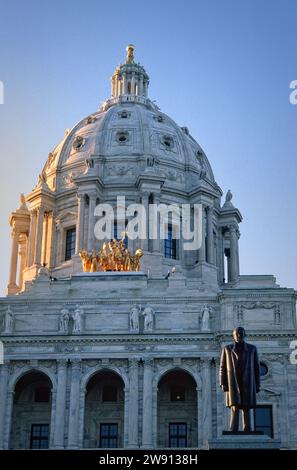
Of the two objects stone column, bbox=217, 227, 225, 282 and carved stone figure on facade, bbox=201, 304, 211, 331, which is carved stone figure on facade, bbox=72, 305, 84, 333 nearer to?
carved stone figure on facade, bbox=201, 304, 211, 331

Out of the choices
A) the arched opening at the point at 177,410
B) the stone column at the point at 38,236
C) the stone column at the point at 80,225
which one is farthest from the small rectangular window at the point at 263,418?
the stone column at the point at 38,236

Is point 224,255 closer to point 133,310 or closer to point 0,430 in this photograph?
point 133,310

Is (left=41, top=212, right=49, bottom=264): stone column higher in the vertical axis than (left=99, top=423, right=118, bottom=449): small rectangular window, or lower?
higher

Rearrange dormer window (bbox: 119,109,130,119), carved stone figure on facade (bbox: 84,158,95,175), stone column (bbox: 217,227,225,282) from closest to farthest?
carved stone figure on facade (bbox: 84,158,95,175), stone column (bbox: 217,227,225,282), dormer window (bbox: 119,109,130,119)

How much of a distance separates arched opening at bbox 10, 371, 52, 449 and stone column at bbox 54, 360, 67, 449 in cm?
173

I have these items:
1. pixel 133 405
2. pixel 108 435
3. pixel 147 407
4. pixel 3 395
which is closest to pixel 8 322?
pixel 3 395

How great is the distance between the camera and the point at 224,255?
8544 centimetres

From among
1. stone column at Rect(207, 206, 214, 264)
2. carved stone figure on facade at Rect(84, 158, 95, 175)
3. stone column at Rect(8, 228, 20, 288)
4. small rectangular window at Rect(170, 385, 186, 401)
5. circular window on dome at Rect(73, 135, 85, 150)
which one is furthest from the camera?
circular window on dome at Rect(73, 135, 85, 150)

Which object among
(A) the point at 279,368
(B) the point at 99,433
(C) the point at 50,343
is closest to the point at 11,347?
(C) the point at 50,343

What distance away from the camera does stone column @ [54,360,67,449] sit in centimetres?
5500

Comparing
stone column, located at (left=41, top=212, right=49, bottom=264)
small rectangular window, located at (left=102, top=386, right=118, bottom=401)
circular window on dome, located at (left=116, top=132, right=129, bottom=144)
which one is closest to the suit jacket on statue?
small rectangular window, located at (left=102, top=386, right=118, bottom=401)

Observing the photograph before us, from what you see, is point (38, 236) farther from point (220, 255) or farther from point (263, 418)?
point (263, 418)

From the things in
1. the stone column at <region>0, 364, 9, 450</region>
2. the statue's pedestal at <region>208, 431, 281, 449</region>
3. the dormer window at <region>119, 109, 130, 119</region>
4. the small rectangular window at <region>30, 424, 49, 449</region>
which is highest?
the dormer window at <region>119, 109, 130, 119</region>

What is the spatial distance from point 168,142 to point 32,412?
35920 mm
